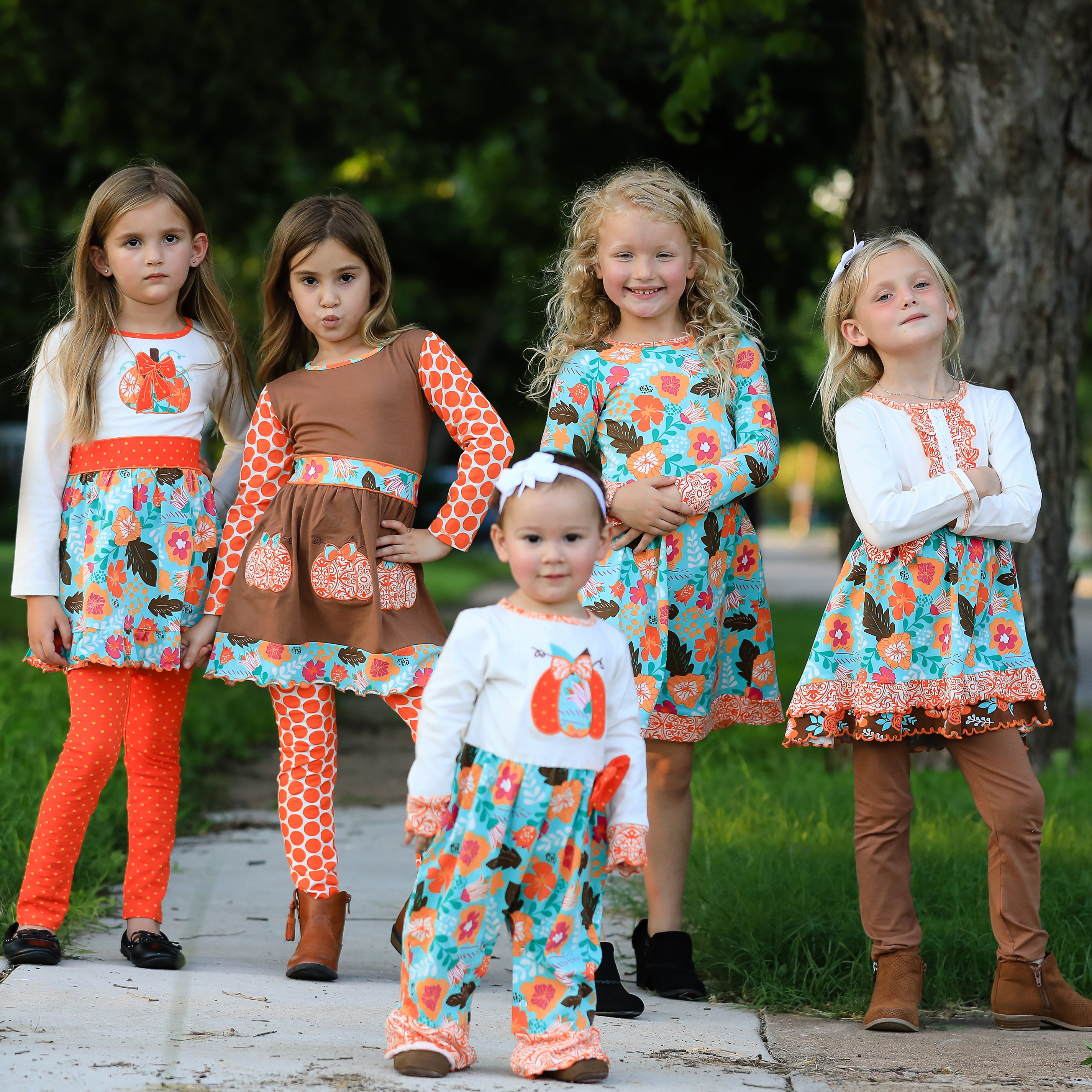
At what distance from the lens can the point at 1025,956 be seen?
3.21m

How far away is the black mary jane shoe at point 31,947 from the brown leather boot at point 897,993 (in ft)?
6.39

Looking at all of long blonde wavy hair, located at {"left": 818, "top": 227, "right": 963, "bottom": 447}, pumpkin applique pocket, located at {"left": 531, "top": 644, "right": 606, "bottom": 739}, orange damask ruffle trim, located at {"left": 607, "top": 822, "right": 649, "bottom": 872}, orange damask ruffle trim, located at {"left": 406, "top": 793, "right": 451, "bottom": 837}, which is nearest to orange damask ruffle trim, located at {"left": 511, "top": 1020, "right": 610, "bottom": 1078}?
orange damask ruffle trim, located at {"left": 607, "top": 822, "right": 649, "bottom": 872}

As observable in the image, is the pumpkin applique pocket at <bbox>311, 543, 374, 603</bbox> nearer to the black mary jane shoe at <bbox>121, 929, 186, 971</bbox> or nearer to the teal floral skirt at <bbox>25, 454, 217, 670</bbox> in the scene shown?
the teal floral skirt at <bbox>25, 454, 217, 670</bbox>

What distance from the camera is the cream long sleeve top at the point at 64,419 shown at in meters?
3.50

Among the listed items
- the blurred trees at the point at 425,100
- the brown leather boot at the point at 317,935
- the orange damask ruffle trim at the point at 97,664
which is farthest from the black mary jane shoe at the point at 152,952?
the blurred trees at the point at 425,100

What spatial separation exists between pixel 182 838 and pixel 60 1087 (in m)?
2.75

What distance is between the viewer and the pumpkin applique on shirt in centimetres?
358

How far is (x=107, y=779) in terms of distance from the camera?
358 centimetres

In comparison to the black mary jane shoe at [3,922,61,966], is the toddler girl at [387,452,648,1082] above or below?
above

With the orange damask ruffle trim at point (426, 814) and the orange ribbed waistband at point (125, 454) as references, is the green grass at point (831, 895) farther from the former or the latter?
the orange ribbed waistband at point (125, 454)

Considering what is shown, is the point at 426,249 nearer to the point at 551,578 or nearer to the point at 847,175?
the point at 847,175

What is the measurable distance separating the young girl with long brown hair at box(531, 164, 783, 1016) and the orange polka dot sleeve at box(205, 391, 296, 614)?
0.69 m

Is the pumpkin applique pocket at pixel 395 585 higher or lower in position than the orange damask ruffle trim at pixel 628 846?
higher

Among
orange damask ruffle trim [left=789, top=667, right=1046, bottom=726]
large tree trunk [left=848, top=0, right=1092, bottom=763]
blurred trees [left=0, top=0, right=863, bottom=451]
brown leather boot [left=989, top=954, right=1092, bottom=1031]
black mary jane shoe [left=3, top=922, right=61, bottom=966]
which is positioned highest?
blurred trees [left=0, top=0, right=863, bottom=451]
